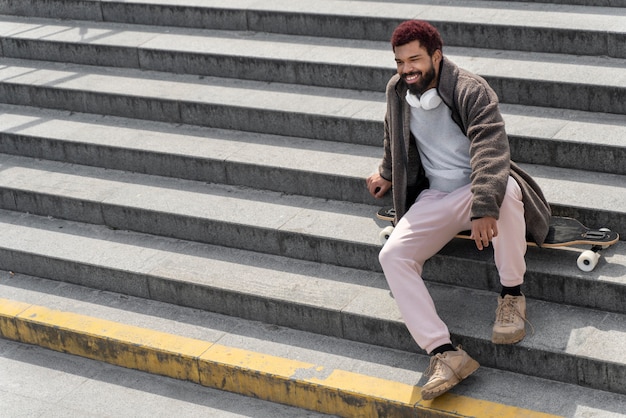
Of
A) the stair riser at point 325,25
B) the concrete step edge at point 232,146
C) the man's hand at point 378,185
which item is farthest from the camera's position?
the stair riser at point 325,25

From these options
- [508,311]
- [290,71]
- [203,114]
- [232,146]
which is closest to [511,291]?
[508,311]

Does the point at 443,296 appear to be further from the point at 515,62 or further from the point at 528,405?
the point at 515,62

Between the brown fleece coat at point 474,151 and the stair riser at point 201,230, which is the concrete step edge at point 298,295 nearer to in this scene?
the stair riser at point 201,230

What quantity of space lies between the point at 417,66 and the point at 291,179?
160 centimetres

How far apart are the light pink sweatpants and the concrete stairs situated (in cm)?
32

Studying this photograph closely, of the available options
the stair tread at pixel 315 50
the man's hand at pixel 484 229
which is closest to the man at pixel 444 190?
the man's hand at pixel 484 229

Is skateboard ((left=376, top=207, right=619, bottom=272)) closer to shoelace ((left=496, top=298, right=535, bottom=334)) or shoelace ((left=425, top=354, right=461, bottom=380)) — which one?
shoelace ((left=496, top=298, right=535, bottom=334))

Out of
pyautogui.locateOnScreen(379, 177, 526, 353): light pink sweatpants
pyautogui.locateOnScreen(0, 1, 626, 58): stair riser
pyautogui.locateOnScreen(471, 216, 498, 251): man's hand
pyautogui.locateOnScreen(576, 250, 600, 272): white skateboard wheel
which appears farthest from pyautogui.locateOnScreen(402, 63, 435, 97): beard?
pyautogui.locateOnScreen(0, 1, 626, 58): stair riser

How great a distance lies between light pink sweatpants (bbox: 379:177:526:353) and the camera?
4891 millimetres

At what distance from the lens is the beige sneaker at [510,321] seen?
496cm

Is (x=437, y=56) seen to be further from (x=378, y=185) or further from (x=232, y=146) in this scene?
(x=232, y=146)

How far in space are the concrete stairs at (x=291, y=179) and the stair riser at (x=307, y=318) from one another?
1cm

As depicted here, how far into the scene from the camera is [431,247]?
5125mm

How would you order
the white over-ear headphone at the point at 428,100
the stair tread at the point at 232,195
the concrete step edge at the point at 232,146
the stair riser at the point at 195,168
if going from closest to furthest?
the white over-ear headphone at the point at 428,100, the stair tread at the point at 232,195, the concrete step edge at the point at 232,146, the stair riser at the point at 195,168
